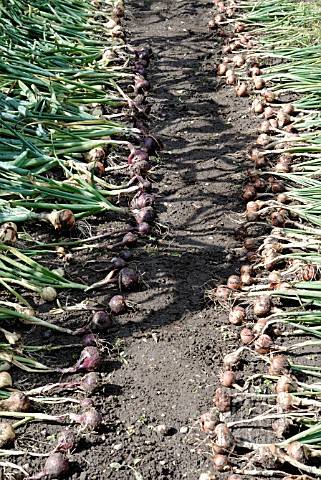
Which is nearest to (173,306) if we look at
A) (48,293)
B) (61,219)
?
(48,293)

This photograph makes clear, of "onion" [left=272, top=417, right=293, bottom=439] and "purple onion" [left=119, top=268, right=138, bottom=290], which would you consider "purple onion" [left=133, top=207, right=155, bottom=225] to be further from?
"onion" [left=272, top=417, right=293, bottom=439]

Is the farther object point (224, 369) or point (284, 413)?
point (224, 369)

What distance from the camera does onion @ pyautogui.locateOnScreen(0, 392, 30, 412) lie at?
2.56m

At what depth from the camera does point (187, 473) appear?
2443mm

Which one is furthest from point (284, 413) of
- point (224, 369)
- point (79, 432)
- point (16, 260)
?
point (16, 260)

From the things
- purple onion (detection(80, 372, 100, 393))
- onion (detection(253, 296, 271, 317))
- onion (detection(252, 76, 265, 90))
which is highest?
onion (detection(252, 76, 265, 90))

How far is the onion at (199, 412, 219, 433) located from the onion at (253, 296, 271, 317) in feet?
2.06

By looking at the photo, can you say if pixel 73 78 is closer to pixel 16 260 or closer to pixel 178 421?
pixel 16 260

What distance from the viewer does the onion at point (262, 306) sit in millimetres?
3045

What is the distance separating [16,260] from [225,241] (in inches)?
46.8

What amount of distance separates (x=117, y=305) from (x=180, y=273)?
1.51 ft

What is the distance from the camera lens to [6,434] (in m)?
2.46

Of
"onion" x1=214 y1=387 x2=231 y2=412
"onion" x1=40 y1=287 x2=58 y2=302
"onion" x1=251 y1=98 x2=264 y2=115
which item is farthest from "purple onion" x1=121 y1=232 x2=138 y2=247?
"onion" x1=251 y1=98 x2=264 y2=115

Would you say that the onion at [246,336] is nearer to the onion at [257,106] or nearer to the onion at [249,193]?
the onion at [249,193]
